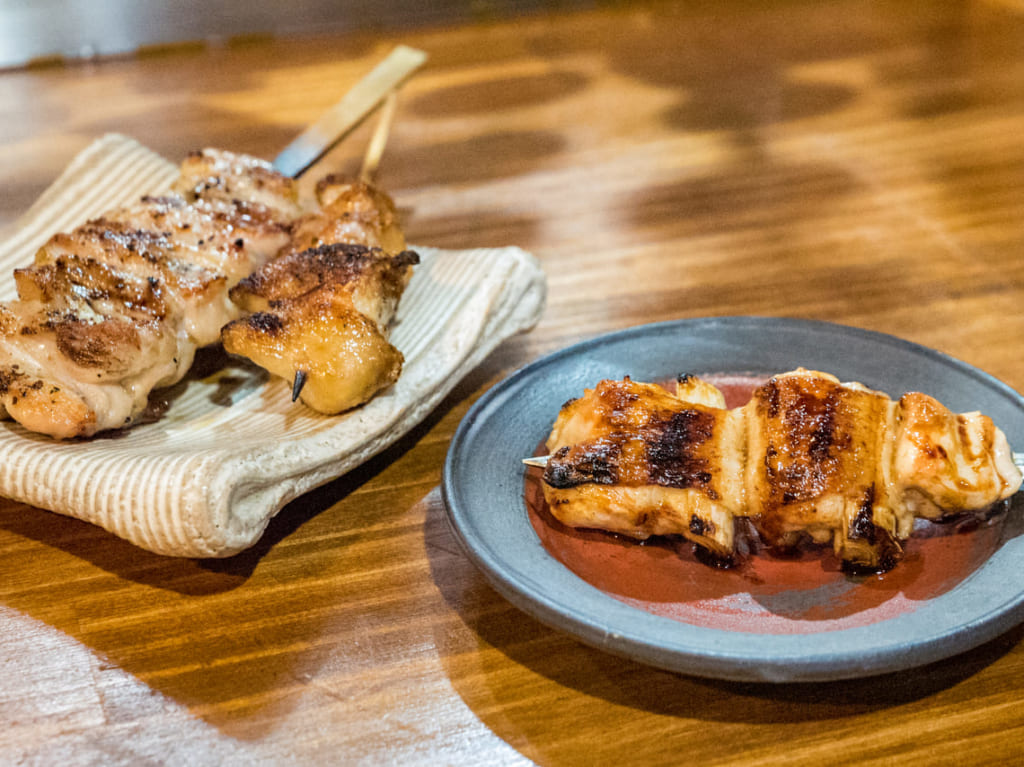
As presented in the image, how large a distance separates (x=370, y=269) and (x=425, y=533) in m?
0.51

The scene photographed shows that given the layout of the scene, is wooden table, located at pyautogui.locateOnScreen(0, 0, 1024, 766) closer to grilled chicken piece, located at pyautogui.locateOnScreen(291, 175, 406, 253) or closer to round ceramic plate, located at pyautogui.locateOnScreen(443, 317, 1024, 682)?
round ceramic plate, located at pyautogui.locateOnScreen(443, 317, 1024, 682)

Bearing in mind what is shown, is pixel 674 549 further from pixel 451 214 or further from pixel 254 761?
pixel 451 214

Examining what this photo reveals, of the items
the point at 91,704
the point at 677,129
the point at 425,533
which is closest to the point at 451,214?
the point at 677,129

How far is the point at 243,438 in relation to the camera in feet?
5.62

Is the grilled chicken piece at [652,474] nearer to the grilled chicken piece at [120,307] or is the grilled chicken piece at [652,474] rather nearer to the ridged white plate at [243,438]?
the ridged white plate at [243,438]

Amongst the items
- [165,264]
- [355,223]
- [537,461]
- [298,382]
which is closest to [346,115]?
[355,223]

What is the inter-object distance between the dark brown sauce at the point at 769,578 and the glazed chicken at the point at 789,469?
0.9 inches

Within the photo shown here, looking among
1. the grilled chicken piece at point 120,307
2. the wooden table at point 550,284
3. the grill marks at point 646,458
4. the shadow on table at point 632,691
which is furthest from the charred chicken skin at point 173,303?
the shadow on table at point 632,691

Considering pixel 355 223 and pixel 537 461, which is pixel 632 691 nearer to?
pixel 537 461

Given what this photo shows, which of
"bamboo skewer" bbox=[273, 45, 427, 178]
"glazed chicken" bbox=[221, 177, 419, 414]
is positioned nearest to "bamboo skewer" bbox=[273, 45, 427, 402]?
"bamboo skewer" bbox=[273, 45, 427, 178]

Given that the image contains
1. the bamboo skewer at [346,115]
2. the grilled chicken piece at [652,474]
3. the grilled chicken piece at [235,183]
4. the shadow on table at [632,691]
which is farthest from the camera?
the bamboo skewer at [346,115]

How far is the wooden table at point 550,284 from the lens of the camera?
1286 millimetres

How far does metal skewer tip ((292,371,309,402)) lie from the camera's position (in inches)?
66.5

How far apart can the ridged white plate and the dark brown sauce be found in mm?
398
